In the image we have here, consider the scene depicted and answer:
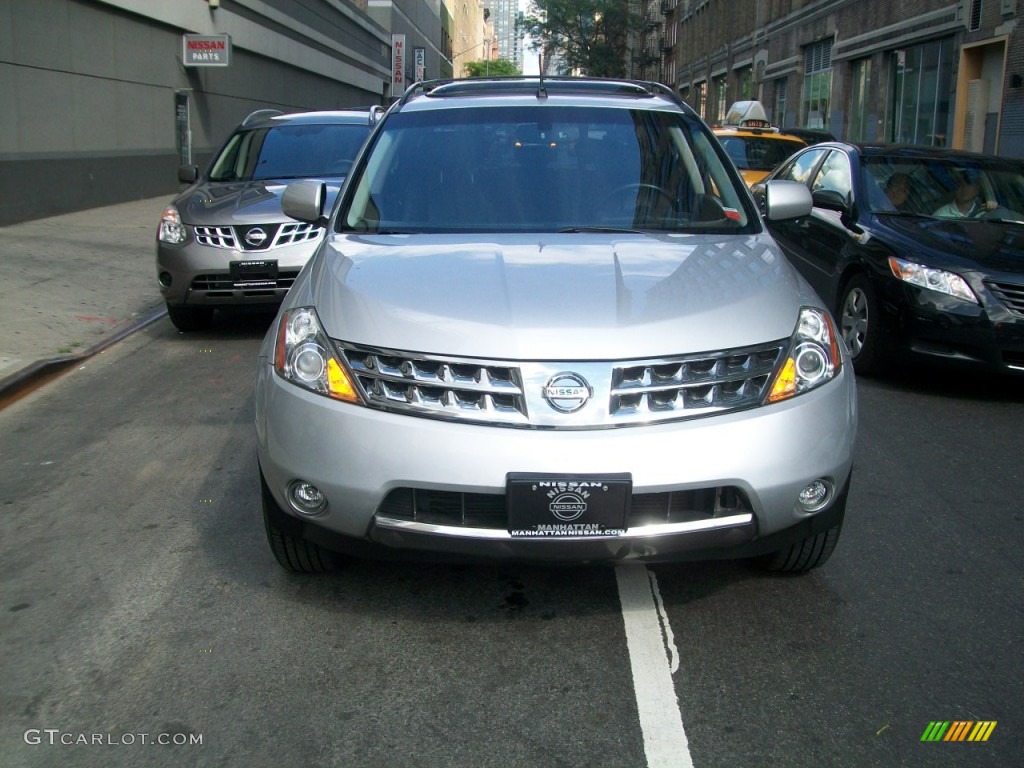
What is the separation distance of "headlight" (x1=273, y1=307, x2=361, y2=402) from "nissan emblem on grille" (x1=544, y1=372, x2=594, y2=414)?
1.96 feet

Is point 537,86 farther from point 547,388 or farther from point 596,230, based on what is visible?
point 547,388

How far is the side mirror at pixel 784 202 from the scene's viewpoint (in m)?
4.94

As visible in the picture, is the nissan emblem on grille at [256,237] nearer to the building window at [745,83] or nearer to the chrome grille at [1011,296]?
the chrome grille at [1011,296]

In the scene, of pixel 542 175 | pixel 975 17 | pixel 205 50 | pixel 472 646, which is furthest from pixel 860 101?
pixel 472 646

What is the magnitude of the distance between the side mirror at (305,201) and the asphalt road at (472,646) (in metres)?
1.28

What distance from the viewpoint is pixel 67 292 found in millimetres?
10719

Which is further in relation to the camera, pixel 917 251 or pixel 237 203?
pixel 237 203

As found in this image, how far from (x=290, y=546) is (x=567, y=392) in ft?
3.87

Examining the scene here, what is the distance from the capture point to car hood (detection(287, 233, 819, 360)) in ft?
11.1

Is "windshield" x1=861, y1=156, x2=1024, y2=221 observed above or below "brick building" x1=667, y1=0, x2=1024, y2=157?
below

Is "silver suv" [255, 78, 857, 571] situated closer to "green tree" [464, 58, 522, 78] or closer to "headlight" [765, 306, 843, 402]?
"headlight" [765, 306, 843, 402]

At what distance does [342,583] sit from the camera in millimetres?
3994

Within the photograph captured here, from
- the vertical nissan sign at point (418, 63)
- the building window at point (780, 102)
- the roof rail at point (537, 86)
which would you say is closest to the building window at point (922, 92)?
the building window at point (780, 102)

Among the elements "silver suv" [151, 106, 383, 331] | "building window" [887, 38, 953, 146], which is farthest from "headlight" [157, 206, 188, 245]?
"building window" [887, 38, 953, 146]
